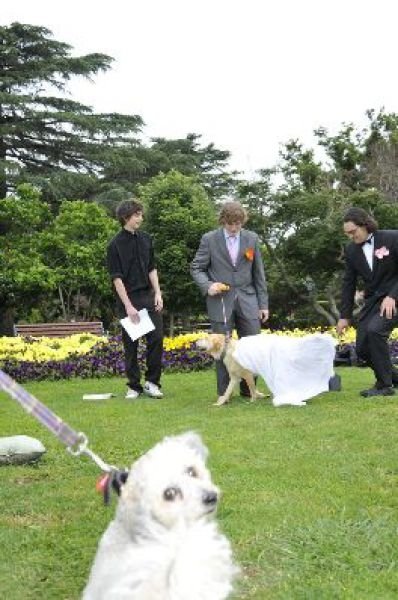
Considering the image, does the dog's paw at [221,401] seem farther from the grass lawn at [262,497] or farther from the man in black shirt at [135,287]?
the man in black shirt at [135,287]

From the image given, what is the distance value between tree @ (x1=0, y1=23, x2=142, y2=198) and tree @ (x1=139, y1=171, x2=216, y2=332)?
399 inches

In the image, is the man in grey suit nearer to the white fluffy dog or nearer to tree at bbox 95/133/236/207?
the white fluffy dog

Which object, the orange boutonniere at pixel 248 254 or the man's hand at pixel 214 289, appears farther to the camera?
the orange boutonniere at pixel 248 254

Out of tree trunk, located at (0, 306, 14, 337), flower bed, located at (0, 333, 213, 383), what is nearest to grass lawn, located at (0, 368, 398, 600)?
flower bed, located at (0, 333, 213, 383)

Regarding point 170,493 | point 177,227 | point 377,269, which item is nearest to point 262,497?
point 170,493

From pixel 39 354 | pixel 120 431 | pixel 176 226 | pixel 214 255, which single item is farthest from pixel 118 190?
pixel 120 431

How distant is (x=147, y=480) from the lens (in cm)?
228

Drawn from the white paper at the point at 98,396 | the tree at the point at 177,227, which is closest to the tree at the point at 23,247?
the tree at the point at 177,227

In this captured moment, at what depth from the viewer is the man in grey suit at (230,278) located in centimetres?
914

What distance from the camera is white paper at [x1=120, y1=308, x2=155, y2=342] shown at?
924 cm

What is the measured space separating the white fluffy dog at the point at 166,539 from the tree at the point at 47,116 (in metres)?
33.1

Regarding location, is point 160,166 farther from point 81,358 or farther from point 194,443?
point 194,443

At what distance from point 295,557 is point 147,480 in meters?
1.78

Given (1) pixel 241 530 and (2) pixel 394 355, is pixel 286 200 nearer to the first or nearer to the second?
(2) pixel 394 355
